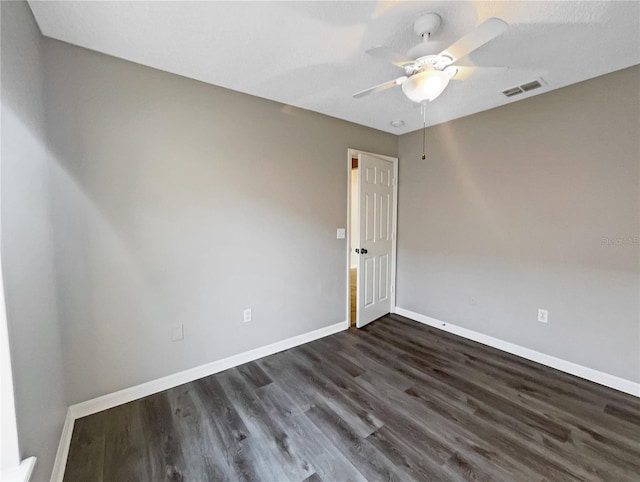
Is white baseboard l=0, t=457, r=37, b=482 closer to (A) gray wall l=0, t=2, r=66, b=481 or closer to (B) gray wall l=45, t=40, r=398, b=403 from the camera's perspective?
(A) gray wall l=0, t=2, r=66, b=481

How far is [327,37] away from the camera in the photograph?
168 cm

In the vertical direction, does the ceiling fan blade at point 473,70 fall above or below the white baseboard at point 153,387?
above

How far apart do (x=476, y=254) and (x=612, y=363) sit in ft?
4.32

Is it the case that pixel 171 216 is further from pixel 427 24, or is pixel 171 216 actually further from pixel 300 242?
pixel 427 24

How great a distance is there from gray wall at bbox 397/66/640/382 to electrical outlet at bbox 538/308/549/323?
31 millimetres

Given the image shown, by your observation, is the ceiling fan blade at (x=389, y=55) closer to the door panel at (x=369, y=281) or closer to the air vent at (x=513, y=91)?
the air vent at (x=513, y=91)

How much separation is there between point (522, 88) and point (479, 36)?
1562 mm

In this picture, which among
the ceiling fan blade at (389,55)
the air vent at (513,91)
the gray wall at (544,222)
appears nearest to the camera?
the ceiling fan blade at (389,55)

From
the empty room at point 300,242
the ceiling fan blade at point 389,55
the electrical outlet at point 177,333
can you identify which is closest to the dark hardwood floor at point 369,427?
the empty room at point 300,242

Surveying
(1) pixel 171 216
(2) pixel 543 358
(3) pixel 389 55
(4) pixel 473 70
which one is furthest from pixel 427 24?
(2) pixel 543 358

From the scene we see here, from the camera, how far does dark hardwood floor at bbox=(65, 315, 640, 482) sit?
1.50 metres

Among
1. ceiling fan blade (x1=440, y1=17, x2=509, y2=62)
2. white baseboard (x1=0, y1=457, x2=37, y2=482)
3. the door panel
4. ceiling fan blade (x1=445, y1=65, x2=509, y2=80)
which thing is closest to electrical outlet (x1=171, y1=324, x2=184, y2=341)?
white baseboard (x1=0, y1=457, x2=37, y2=482)

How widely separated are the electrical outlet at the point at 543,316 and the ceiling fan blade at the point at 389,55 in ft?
8.18

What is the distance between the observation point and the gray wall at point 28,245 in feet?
3.44
